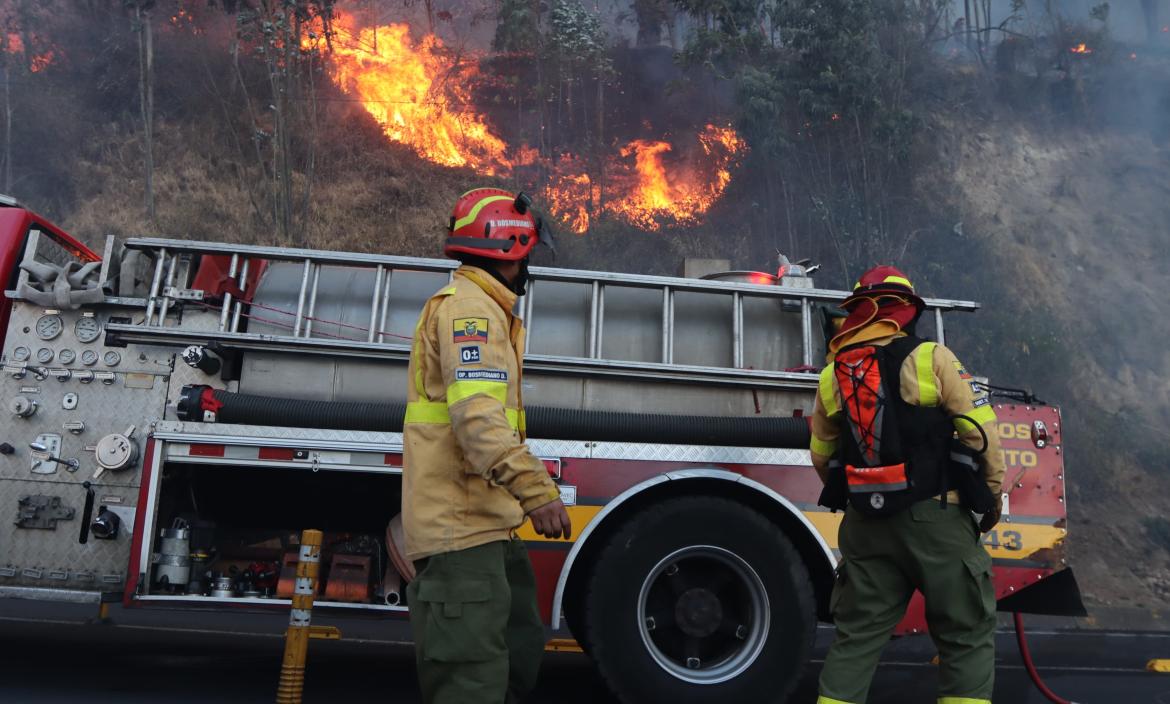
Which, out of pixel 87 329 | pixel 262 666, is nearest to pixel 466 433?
pixel 87 329

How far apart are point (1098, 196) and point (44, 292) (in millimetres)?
27664

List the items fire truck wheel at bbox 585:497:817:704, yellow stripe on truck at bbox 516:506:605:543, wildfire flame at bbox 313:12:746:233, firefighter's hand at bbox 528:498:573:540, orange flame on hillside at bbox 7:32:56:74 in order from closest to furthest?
firefighter's hand at bbox 528:498:573:540, fire truck wheel at bbox 585:497:817:704, yellow stripe on truck at bbox 516:506:605:543, wildfire flame at bbox 313:12:746:233, orange flame on hillside at bbox 7:32:56:74

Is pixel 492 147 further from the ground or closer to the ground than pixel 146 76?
closer to the ground

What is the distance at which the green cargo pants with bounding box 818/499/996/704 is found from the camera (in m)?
3.17

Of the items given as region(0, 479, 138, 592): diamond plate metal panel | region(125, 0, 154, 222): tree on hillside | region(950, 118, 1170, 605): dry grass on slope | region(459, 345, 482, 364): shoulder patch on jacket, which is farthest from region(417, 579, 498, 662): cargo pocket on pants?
region(125, 0, 154, 222): tree on hillside

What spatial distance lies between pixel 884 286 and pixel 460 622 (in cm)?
202

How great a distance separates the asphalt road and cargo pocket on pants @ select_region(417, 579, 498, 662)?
2.08 metres

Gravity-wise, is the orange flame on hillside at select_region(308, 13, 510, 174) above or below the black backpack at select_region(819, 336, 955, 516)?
above

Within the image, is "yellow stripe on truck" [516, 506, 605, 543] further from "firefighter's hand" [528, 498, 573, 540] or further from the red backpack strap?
"firefighter's hand" [528, 498, 573, 540]

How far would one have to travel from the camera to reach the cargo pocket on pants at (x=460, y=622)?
267 cm

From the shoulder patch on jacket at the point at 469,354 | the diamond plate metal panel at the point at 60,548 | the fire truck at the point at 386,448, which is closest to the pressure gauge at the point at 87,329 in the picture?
the fire truck at the point at 386,448

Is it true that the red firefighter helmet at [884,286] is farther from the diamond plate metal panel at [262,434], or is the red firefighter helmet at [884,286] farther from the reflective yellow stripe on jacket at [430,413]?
the diamond plate metal panel at [262,434]

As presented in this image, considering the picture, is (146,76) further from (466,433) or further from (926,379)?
(926,379)

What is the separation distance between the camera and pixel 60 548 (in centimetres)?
441
